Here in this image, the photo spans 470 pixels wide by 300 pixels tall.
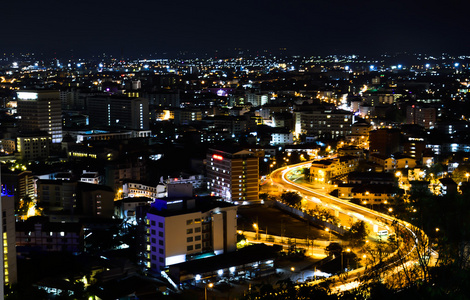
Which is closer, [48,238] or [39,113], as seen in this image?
[48,238]

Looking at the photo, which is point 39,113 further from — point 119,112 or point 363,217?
point 363,217

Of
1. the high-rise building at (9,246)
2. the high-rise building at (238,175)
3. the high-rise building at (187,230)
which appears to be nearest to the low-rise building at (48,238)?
the high-rise building at (187,230)

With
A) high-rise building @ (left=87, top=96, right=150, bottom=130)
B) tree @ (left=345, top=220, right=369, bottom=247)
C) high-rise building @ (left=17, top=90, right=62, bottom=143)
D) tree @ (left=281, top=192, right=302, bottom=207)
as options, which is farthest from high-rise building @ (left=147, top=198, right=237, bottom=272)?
high-rise building @ (left=87, top=96, right=150, bottom=130)

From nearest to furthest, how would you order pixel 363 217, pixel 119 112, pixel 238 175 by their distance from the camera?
1. pixel 363 217
2. pixel 238 175
3. pixel 119 112

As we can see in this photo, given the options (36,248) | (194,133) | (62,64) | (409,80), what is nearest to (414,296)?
(36,248)

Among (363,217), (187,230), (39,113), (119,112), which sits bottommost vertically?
(363,217)

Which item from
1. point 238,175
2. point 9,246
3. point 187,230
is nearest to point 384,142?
point 238,175

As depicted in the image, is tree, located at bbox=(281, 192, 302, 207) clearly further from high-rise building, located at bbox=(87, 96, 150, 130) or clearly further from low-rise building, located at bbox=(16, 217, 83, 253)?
high-rise building, located at bbox=(87, 96, 150, 130)
